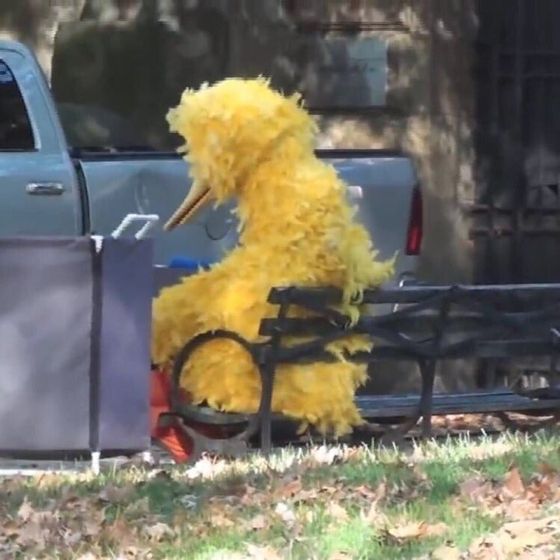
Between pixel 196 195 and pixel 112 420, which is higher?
pixel 196 195

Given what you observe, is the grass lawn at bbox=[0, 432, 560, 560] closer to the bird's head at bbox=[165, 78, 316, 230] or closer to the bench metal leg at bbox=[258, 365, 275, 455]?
the bench metal leg at bbox=[258, 365, 275, 455]

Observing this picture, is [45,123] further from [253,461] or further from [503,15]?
[503,15]

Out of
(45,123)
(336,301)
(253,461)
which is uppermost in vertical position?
(45,123)

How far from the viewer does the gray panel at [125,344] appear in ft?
24.1

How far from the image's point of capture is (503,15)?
12.8 meters

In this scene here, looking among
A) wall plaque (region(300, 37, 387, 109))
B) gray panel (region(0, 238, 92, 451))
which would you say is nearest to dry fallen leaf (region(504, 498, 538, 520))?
gray panel (region(0, 238, 92, 451))

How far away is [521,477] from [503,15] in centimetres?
683

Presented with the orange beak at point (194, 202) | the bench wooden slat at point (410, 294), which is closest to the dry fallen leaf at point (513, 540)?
the bench wooden slat at point (410, 294)

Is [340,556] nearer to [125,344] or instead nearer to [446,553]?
[446,553]

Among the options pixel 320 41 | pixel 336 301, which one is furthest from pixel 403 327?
pixel 320 41

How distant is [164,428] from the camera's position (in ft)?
25.9

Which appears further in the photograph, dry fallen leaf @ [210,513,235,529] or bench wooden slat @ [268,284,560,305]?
bench wooden slat @ [268,284,560,305]

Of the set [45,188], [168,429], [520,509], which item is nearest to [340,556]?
[520,509]

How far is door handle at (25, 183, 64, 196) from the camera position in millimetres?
9203
